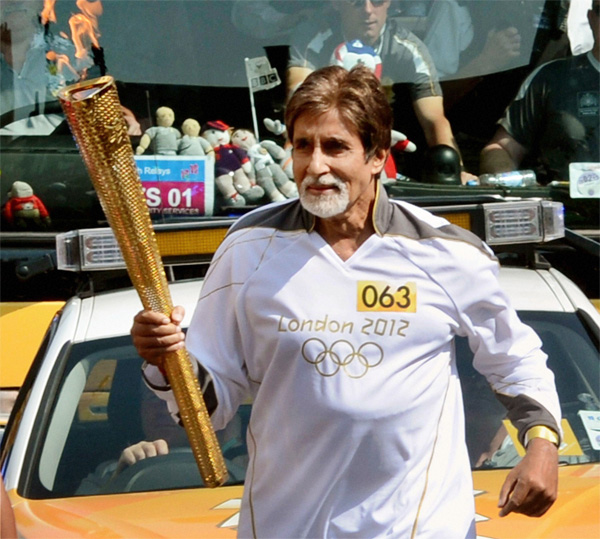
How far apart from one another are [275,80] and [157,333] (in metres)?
4.58

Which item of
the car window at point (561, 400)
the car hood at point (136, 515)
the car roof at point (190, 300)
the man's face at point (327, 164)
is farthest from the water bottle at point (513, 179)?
the man's face at point (327, 164)

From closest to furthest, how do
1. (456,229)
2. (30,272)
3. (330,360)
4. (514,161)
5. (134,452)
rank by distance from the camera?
(330,360) < (456,229) < (134,452) < (30,272) < (514,161)

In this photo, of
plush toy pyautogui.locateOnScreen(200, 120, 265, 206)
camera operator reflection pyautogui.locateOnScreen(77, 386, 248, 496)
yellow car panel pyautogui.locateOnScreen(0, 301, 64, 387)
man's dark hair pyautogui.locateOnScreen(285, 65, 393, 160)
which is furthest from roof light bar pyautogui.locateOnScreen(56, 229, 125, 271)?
plush toy pyautogui.locateOnScreen(200, 120, 265, 206)

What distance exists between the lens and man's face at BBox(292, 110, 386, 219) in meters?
2.81

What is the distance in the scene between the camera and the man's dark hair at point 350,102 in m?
2.83

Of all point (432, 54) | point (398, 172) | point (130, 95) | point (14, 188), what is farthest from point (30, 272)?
point (432, 54)

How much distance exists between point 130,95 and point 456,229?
4.39 metres

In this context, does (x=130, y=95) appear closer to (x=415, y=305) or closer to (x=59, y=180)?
Answer: (x=59, y=180)

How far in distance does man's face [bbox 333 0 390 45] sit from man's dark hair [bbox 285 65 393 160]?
13.5 feet

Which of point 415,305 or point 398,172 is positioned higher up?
point 415,305

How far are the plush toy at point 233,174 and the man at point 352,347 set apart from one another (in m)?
3.74

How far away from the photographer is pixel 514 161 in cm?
686

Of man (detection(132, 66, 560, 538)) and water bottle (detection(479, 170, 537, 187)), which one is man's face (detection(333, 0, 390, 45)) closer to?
water bottle (detection(479, 170, 537, 187))

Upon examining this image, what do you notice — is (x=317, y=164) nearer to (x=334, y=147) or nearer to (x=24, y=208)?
(x=334, y=147)
